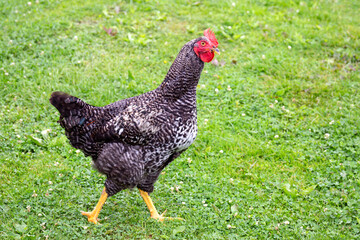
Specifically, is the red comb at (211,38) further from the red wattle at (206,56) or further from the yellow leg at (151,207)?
the yellow leg at (151,207)

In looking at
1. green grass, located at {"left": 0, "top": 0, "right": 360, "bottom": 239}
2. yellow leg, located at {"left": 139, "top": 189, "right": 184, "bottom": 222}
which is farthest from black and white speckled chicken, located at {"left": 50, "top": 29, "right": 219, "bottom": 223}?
green grass, located at {"left": 0, "top": 0, "right": 360, "bottom": 239}

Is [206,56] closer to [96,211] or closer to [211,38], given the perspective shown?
[211,38]

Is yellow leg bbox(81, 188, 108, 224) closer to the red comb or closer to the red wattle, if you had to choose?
the red wattle

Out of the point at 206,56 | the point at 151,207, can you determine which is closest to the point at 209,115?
the point at 151,207

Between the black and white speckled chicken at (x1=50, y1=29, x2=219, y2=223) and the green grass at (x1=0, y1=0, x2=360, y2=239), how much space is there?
886 millimetres

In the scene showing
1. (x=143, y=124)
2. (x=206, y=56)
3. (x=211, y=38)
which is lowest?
(x=143, y=124)

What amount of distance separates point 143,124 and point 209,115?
Answer: 2392mm

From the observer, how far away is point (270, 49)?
26.0ft

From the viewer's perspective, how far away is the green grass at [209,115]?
4742 mm

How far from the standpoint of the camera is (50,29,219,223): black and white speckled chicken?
4207 millimetres

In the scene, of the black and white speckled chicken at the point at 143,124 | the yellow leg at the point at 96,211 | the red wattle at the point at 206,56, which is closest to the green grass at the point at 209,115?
the yellow leg at the point at 96,211

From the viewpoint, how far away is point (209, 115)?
6.41 meters

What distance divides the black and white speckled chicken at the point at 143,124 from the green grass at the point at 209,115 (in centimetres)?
89

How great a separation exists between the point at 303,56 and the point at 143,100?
464 cm
